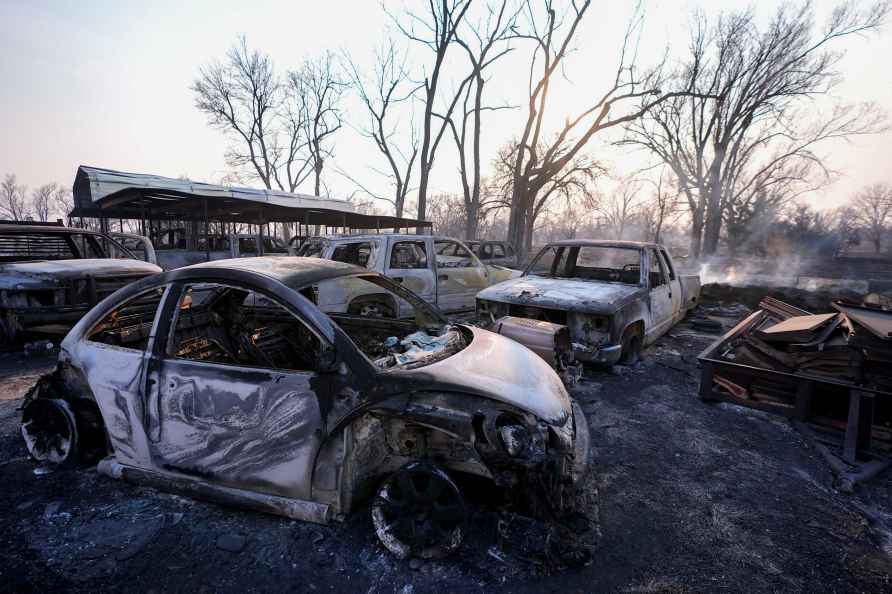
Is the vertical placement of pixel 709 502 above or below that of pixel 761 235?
below

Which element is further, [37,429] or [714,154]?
[714,154]

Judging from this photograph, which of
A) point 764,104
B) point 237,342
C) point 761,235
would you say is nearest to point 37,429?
point 237,342

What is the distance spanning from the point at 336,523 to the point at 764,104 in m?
29.0

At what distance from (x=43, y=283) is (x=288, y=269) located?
18.0ft

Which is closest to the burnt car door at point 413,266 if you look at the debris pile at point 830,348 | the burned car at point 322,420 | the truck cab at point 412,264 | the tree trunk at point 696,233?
the truck cab at point 412,264

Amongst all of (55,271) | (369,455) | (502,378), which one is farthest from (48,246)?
(502,378)

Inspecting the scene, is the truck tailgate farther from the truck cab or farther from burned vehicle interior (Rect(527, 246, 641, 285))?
the truck cab

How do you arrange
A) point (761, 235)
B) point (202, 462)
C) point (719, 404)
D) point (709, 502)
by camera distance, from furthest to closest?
1. point (761, 235)
2. point (719, 404)
3. point (709, 502)
4. point (202, 462)

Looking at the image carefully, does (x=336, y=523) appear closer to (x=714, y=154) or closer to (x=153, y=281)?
(x=153, y=281)

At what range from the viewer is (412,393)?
6.82ft

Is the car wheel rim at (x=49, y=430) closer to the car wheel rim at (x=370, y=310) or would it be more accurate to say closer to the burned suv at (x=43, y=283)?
the burned suv at (x=43, y=283)

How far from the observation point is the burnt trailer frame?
3.27 meters

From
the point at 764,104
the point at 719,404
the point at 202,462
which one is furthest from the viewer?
the point at 764,104

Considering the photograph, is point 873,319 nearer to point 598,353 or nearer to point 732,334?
point 732,334
